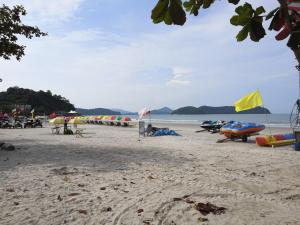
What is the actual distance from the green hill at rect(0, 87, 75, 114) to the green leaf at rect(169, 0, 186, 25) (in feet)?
282

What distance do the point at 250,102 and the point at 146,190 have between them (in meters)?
10.2

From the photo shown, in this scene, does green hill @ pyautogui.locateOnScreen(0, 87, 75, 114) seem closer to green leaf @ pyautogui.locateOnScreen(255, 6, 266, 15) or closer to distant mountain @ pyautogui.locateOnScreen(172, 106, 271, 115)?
green leaf @ pyautogui.locateOnScreen(255, 6, 266, 15)

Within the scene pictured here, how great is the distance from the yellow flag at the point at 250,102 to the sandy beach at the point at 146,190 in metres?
4.88

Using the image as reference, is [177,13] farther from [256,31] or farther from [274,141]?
[274,141]

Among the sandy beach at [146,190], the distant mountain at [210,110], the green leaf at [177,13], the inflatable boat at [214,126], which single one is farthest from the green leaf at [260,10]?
the distant mountain at [210,110]

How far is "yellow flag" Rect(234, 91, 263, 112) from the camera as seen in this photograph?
14628mm

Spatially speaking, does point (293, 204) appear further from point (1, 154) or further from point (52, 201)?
point (1, 154)

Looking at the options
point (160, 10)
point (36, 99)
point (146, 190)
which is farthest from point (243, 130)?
point (36, 99)

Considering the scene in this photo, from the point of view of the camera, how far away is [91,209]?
16.3 feet

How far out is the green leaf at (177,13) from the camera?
148 centimetres

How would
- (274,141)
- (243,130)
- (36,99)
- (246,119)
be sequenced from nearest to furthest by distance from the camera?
(274,141) < (243,130) < (246,119) < (36,99)

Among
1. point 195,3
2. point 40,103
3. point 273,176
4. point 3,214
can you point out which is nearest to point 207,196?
point 273,176

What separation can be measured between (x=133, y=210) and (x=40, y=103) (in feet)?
312

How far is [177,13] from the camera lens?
1.48 metres
